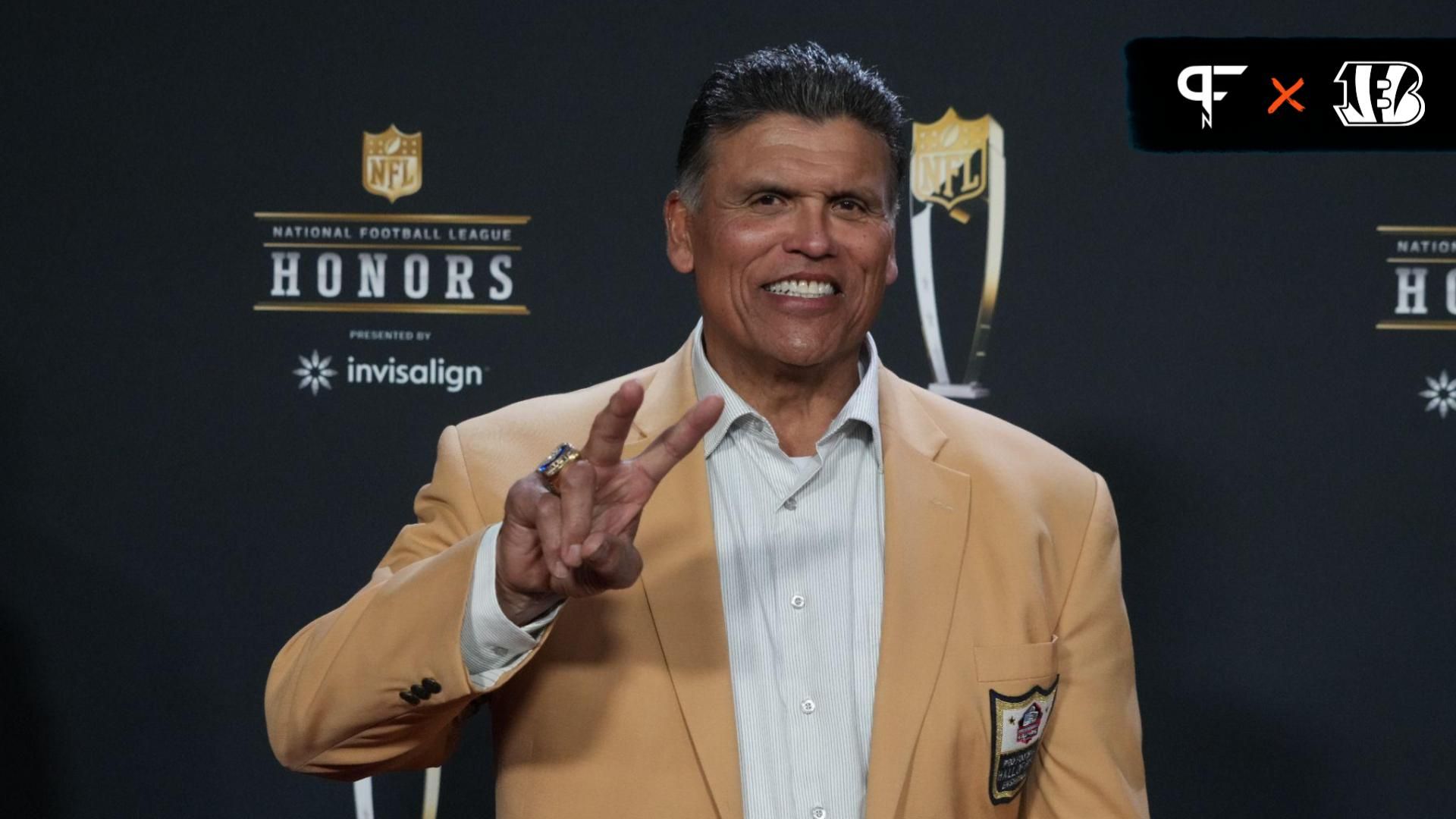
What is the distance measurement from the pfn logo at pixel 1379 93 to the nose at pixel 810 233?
1.48 meters

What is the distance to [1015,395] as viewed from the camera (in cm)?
298

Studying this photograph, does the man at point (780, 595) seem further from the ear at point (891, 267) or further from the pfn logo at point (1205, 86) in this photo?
the pfn logo at point (1205, 86)

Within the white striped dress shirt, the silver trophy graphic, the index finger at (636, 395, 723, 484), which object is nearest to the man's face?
the white striped dress shirt

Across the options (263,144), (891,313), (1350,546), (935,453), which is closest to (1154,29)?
(891,313)

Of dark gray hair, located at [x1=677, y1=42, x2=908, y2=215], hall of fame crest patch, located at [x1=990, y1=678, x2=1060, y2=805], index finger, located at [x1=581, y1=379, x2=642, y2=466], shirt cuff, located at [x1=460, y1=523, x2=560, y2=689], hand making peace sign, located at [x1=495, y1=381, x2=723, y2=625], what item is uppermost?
dark gray hair, located at [x1=677, y1=42, x2=908, y2=215]

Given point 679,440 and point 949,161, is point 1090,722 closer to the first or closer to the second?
point 679,440

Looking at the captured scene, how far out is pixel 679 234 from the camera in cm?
215

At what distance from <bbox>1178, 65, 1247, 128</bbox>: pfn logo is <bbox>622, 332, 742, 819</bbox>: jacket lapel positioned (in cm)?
145

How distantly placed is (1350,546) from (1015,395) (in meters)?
0.67

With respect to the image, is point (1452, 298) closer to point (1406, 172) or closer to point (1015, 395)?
point (1406, 172)

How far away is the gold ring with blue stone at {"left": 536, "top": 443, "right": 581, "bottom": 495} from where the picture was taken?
155 cm

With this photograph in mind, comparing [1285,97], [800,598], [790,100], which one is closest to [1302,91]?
[1285,97]

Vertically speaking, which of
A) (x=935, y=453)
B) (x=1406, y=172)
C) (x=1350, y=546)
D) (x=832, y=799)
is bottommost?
(x=832, y=799)

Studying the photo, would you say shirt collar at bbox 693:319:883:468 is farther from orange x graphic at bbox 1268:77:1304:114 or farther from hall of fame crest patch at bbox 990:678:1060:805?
orange x graphic at bbox 1268:77:1304:114
